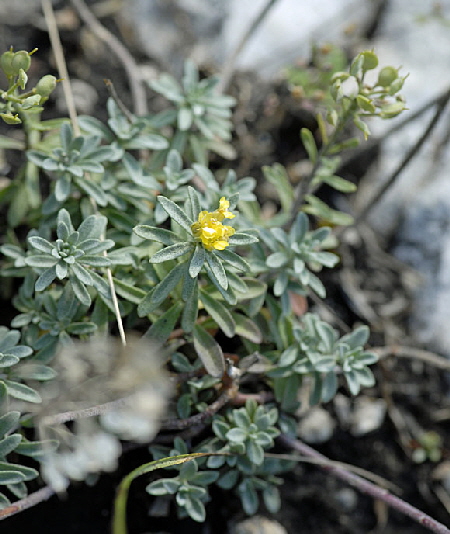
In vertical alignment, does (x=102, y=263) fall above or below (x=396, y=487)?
above

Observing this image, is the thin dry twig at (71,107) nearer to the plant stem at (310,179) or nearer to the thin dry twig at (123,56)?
the thin dry twig at (123,56)

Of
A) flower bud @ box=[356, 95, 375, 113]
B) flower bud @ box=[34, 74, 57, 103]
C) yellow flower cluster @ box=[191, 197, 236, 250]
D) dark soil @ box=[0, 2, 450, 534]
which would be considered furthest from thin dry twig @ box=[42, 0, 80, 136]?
flower bud @ box=[356, 95, 375, 113]

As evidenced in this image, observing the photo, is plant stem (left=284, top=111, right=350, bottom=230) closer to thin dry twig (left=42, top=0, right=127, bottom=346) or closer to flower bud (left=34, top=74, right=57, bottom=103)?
thin dry twig (left=42, top=0, right=127, bottom=346)

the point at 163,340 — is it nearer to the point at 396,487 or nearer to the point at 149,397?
the point at 149,397

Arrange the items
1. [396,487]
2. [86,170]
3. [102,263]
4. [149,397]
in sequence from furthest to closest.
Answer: [396,487]
[86,170]
[102,263]
[149,397]

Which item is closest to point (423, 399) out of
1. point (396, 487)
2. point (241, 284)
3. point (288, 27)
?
point (396, 487)

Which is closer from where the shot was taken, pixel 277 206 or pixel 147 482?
pixel 147 482

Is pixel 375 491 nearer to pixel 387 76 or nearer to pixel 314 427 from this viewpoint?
pixel 314 427
